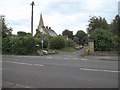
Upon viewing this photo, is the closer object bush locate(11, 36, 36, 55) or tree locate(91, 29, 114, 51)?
tree locate(91, 29, 114, 51)

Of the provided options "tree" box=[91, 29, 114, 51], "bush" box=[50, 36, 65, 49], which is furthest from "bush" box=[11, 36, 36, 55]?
"bush" box=[50, 36, 65, 49]

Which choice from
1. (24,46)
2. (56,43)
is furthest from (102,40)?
(56,43)

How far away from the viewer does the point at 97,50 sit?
31516 mm

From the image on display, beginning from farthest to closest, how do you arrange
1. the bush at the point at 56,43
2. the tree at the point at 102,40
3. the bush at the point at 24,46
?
the bush at the point at 56,43 → the bush at the point at 24,46 → the tree at the point at 102,40

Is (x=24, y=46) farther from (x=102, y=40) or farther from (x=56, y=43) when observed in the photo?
(x=56, y=43)

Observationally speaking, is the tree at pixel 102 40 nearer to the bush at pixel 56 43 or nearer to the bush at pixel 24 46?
the bush at pixel 24 46

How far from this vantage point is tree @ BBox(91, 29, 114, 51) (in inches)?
1217

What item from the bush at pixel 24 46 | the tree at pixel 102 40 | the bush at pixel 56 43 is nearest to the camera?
the tree at pixel 102 40

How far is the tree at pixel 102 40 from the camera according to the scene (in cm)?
3092

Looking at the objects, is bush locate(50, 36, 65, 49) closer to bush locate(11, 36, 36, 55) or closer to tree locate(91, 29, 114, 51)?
bush locate(11, 36, 36, 55)

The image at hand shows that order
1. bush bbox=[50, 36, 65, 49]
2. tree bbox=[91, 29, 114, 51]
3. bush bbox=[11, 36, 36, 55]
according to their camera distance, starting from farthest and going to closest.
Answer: bush bbox=[50, 36, 65, 49] → bush bbox=[11, 36, 36, 55] → tree bbox=[91, 29, 114, 51]

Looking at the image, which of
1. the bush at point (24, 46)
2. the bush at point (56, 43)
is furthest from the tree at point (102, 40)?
the bush at point (56, 43)

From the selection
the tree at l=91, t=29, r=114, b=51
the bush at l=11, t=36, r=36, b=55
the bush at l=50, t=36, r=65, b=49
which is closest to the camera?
the tree at l=91, t=29, r=114, b=51

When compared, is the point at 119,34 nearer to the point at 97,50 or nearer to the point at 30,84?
the point at 97,50
